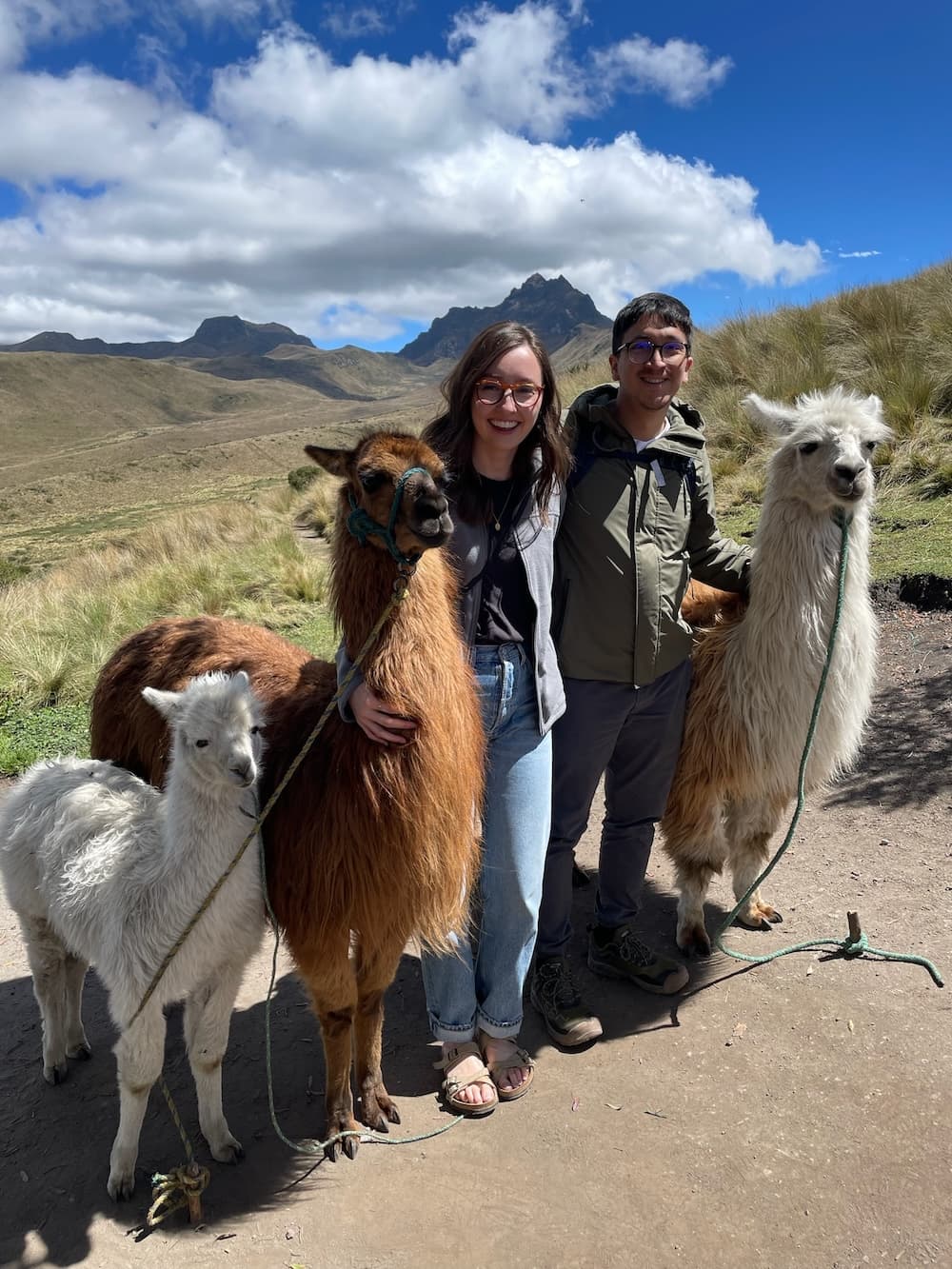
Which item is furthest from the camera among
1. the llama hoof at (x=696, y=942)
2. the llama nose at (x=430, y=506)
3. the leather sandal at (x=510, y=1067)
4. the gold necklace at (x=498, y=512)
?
the llama hoof at (x=696, y=942)

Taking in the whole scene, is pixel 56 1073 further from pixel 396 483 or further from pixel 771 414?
pixel 771 414

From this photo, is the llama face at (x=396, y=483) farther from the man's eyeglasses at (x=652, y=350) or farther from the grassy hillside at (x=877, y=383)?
the grassy hillside at (x=877, y=383)

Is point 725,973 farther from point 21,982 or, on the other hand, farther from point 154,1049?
point 21,982

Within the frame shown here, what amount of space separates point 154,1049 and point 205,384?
168m

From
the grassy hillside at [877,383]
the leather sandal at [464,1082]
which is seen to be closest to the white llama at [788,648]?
the leather sandal at [464,1082]

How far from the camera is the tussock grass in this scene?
20.8ft

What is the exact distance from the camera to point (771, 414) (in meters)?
2.87

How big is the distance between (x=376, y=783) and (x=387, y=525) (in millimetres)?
606

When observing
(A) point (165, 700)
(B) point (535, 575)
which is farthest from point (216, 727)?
(B) point (535, 575)

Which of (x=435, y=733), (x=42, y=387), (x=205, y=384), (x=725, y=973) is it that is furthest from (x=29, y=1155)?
(x=205, y=384)

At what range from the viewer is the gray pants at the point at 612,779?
2.47 meters

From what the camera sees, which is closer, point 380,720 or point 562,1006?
point 380,720

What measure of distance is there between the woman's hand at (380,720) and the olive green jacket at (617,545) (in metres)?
0.66

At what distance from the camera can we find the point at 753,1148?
2141 mm
